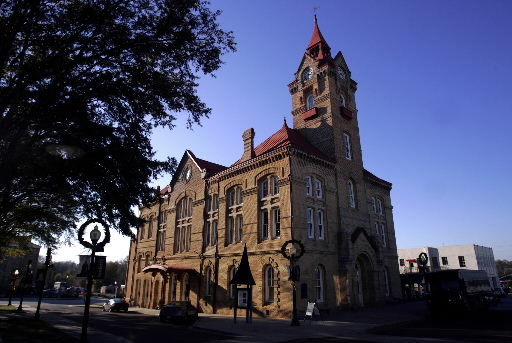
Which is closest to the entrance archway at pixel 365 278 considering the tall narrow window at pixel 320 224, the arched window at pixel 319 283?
the arched window at pixel 319 283

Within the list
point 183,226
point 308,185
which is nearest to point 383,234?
point 308,185

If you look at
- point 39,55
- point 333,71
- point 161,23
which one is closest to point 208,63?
point 161,23

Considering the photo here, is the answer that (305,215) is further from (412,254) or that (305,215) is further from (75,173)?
(412,254)

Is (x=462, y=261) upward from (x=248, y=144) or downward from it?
downward

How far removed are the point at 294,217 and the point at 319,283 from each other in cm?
546

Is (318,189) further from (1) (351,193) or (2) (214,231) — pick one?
(2) (214,231)

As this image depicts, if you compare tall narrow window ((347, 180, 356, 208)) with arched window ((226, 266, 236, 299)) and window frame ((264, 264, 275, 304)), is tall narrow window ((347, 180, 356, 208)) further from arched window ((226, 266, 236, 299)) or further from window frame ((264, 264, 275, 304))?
arched window ((226, 266, 236, 299))

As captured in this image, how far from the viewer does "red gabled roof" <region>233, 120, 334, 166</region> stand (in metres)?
26.1

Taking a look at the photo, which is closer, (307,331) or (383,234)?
(307,331)

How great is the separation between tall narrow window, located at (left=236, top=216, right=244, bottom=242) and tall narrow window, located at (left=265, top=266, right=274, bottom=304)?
12.6 feet

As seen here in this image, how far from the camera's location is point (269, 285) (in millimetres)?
24141

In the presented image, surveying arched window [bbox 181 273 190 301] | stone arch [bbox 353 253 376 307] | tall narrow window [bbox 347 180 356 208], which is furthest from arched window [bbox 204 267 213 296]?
tall narrow window [bbox 347 180 356 208]

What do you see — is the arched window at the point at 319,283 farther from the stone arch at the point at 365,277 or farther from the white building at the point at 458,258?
the white building at the point at 458,258

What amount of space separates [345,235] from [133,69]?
20.3m
